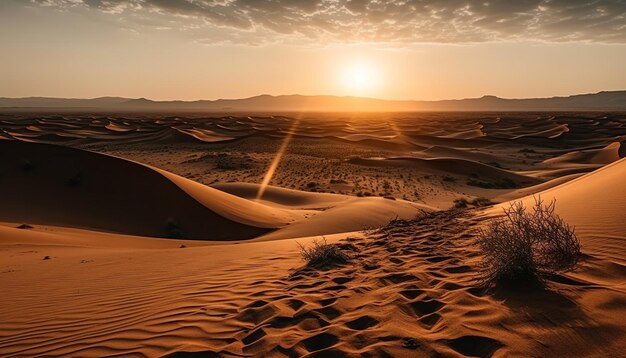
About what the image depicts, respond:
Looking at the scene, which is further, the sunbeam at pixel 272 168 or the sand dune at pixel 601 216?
the sunbeam at pixel 272 168

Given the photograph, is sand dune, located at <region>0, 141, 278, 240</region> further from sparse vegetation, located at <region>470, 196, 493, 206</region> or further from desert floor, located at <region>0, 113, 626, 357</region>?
sparse vegetation, located at <region>470, 196, 493, 206</region>

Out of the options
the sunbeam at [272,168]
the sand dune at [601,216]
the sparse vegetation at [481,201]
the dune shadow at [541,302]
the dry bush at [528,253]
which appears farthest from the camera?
the sunbeam at [272,168]

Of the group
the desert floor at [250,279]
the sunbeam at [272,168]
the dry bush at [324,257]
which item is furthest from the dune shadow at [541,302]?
the sunbeam at [272,168]

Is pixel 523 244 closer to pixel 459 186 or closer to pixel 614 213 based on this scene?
pixel 614 213

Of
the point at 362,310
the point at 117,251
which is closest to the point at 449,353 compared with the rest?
the point at 362,310

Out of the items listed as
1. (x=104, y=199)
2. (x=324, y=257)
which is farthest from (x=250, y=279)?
(x=104, y=199)

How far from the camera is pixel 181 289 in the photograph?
560 centimetres

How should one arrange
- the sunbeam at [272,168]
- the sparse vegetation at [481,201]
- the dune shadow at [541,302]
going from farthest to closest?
1. the sunbeam at [272,168]
2. the sparse vegetation at [481,201]
3. the dune shadow at [541,302]

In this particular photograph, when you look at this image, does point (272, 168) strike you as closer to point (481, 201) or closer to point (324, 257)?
point (481, 201)

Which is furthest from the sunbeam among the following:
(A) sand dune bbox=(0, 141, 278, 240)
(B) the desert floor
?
(A) sand dune bbox=(0, 141, 278, 240)

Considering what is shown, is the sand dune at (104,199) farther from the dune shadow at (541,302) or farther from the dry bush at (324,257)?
the dune shadow at (541,302)

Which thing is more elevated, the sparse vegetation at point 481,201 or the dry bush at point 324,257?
the dry bush at point 324,257

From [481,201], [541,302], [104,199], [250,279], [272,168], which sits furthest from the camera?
[272,168]

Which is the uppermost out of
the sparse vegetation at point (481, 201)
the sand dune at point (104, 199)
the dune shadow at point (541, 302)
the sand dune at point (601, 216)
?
the sand dune at point (601, 216)
